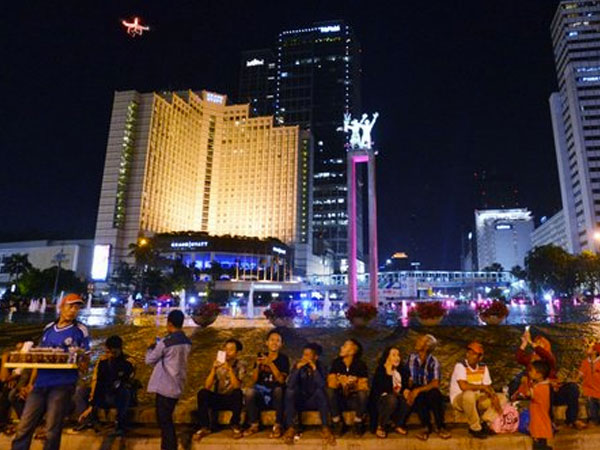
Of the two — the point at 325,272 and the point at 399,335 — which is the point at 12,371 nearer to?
the point at 399,335

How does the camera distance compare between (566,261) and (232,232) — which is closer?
(566,261)

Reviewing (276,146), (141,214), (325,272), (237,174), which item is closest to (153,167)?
(141,214)

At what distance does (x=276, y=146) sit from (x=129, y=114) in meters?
44.0

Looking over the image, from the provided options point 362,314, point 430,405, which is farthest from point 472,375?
point 362,314

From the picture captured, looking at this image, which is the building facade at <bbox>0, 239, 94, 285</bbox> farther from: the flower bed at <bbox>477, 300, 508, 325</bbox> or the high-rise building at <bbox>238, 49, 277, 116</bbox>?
the high-rise building at <bbox>238, 49, 277, 116</bbox>

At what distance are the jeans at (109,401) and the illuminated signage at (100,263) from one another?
79.5 metres

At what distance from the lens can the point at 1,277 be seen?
289 feet

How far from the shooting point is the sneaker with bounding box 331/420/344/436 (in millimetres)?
5652

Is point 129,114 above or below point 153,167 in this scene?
above

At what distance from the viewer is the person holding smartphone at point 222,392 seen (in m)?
5.76

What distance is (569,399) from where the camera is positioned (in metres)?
6.10

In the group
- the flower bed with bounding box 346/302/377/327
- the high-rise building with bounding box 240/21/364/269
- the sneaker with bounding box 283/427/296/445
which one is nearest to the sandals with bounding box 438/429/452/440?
the sneaker with bounding box 283/427/296/445

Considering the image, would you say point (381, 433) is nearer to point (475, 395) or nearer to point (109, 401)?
point (475, 395)

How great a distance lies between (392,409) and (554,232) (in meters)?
164
